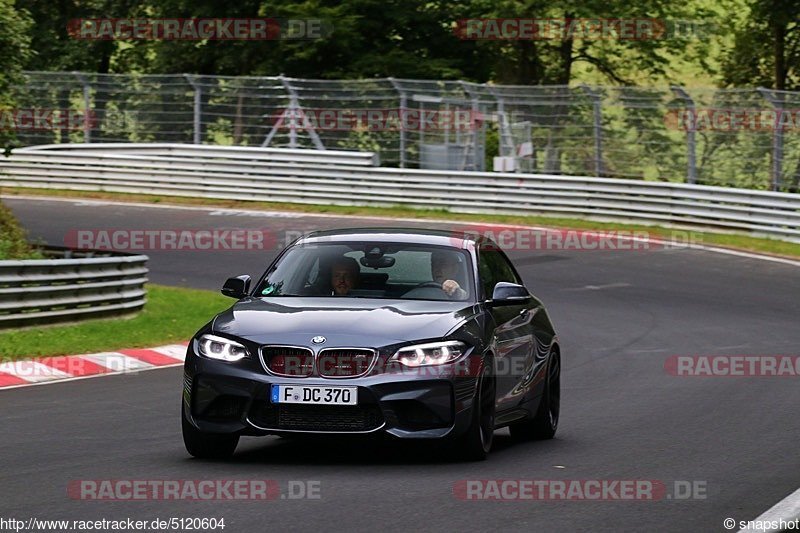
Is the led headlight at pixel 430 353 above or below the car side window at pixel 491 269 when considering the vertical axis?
below

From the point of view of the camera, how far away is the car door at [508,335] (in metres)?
9.77

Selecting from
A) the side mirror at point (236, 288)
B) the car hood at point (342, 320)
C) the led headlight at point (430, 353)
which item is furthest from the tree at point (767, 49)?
the led headlight at point (430, 353)

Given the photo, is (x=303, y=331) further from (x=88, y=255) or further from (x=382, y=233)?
(x=88, y=255)

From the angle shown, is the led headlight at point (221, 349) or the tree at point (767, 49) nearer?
the led headlight at point (221, 349)

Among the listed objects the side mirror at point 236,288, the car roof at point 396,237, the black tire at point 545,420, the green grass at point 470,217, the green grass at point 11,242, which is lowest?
the green grass at point 470,217

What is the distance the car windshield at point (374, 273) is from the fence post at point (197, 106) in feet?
83.9

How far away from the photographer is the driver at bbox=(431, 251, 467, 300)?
9.95m

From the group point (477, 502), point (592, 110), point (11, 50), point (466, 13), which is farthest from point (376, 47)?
point (477, 502)

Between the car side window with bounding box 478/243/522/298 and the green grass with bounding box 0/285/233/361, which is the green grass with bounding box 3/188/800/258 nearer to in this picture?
the green grass with bounding box 0/285/233/361

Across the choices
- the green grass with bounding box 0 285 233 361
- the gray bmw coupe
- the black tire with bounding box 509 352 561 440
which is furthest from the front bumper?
the green grass with bounding box 0 285 233 361

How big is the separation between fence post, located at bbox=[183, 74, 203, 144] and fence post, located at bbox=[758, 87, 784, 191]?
42.8 feet

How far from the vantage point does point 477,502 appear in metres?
7.84

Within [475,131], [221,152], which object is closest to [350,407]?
[475,131]

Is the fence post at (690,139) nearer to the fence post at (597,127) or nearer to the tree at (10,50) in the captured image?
the fence post at (597,127)
